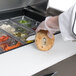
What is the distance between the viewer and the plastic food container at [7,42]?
3.67 ft

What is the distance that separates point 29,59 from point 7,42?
29 centimetres

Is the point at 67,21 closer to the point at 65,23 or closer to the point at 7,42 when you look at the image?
the point at 65,23

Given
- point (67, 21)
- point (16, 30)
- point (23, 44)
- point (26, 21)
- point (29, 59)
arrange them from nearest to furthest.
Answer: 1. point (67, 21)
2. point (29, 59)
3. point (23, 44)
4. point (16, 30)
5. point (26, 21)

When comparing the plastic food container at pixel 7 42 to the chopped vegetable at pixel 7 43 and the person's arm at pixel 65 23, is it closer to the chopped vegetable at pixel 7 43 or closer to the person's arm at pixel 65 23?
the chopped vegetable at pixel 7 43

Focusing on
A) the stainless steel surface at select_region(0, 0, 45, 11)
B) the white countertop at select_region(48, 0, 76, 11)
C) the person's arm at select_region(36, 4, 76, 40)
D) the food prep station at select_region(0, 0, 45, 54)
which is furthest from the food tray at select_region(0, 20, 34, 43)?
the white countertop at select_region(48, 0, 76, 11)

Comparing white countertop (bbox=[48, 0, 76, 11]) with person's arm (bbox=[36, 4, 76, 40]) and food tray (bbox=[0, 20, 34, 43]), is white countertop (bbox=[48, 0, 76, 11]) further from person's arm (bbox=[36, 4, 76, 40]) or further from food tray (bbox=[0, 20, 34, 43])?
person's arm (bbox=[36, 4, 76, 40])

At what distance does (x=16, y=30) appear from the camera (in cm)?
142

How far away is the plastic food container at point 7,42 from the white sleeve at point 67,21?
44cm

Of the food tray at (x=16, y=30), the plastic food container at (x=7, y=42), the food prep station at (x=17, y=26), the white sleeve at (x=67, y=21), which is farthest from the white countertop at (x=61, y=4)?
the white sleeve at (x=67, y=21)

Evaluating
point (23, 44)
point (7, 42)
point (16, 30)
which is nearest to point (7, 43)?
point (7, 42)

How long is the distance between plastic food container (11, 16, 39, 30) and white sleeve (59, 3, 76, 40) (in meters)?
0.66

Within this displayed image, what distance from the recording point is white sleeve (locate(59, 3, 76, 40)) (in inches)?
31.5

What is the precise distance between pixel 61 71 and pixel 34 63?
30 cm

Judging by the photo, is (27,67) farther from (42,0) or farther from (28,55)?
(42,0)
